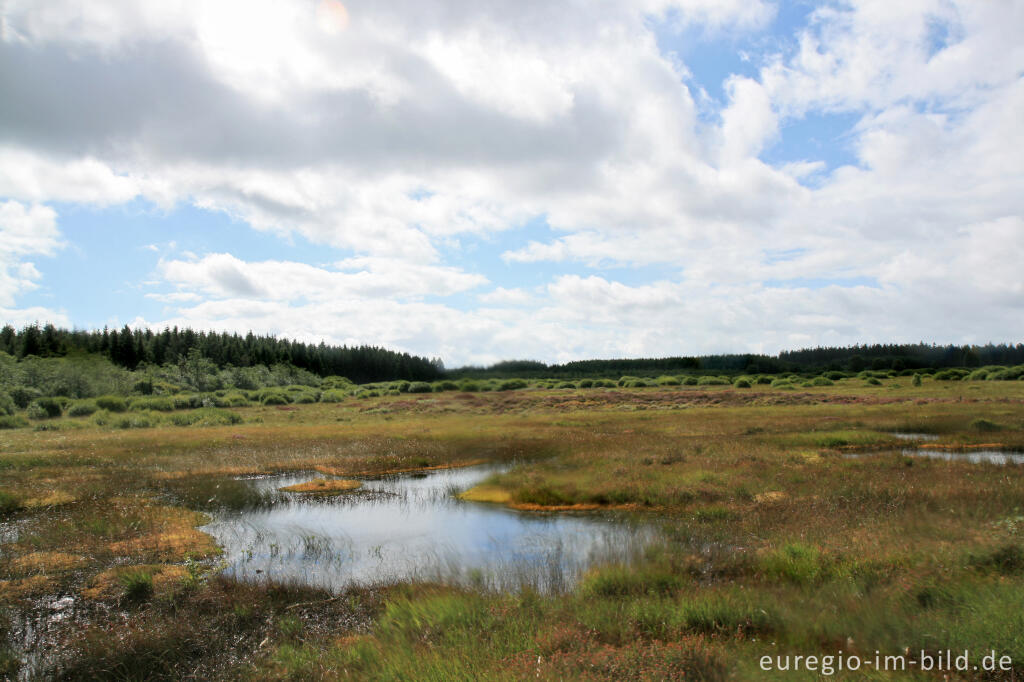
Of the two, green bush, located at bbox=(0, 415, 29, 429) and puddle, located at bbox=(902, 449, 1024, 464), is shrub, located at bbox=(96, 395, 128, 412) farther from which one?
puddle, located at bbox=(902, 449, 1024, 464)

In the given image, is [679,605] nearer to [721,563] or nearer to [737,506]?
[721,563]

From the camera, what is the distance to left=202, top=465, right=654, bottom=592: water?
39.8 ft

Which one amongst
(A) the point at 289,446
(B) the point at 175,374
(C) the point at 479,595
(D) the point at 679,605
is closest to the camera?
(D) the point at 679,605

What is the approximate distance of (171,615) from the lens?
10.3m

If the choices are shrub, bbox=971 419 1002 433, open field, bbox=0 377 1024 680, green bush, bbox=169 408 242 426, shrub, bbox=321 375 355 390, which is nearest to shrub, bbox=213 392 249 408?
green bush, bbox=169 408 242 426

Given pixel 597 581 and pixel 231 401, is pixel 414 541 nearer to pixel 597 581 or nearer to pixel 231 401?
pixel 597 581

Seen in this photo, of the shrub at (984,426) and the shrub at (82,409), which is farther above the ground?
the shrub at (984,426)

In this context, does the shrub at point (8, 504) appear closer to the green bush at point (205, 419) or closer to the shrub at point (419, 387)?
the green bush at point (205, 419)

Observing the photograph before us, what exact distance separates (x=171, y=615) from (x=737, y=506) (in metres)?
15.5

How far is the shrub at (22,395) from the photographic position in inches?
2331

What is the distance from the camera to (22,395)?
6047 centimetres

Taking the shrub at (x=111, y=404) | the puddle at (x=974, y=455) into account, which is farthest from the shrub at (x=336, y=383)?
the puddle at (x=974, y=455)

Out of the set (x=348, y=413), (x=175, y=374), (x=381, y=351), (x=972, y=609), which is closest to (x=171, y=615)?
(x=972, y=609)

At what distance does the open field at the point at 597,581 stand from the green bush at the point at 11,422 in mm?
24182
